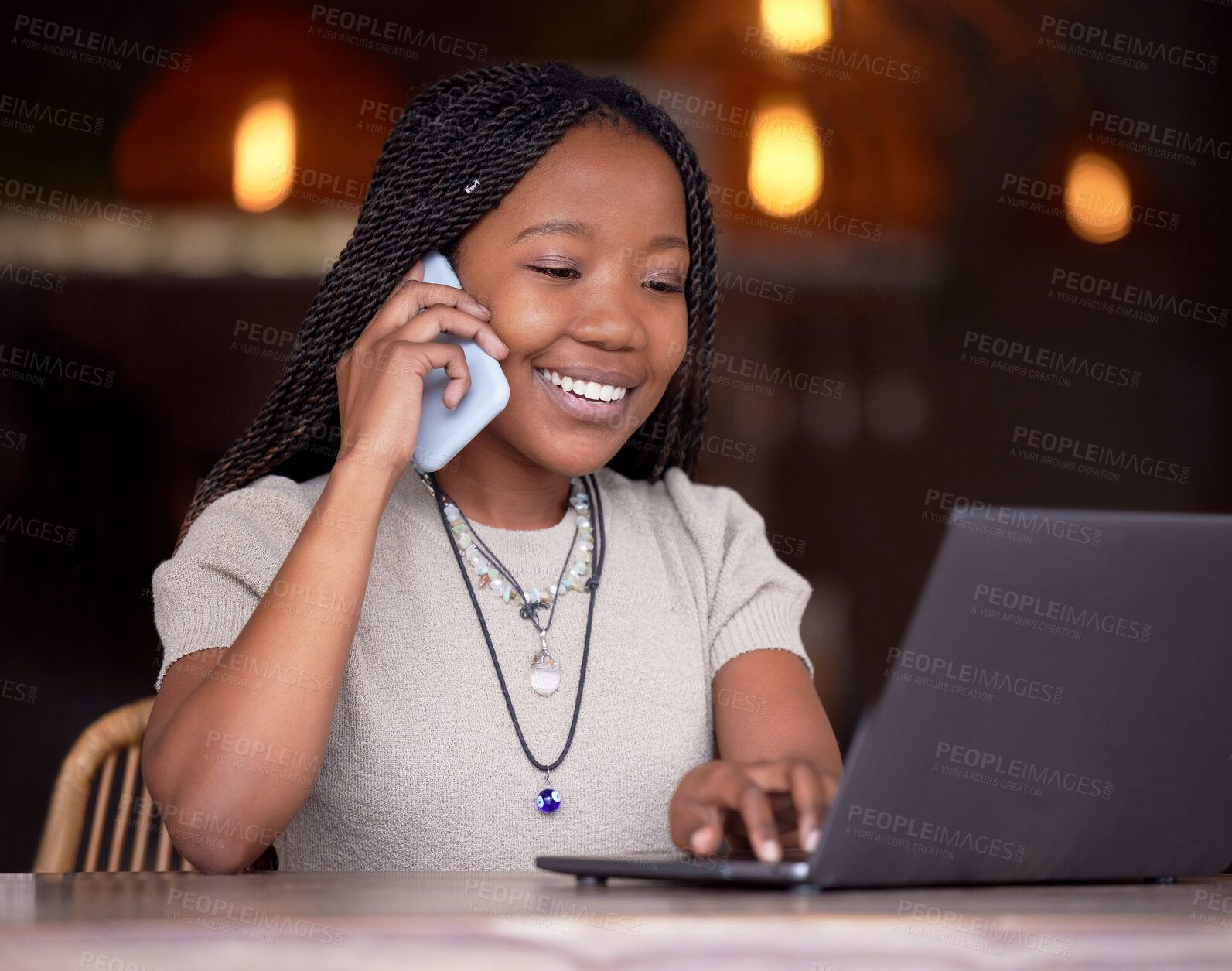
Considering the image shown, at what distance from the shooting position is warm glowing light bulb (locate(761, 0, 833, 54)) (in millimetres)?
3852

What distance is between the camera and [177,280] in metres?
3.67

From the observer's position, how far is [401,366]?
4.03 feet

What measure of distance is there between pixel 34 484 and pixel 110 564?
0.30m

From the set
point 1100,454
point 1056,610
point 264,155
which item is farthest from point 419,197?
point 1100,454

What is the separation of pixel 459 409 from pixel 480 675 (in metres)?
0.29

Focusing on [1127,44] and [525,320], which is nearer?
[525,320]

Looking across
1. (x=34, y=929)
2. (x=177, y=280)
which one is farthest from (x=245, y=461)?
(x=177, y=280)

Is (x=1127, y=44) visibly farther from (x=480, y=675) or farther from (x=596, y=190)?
(x=480, y=675)

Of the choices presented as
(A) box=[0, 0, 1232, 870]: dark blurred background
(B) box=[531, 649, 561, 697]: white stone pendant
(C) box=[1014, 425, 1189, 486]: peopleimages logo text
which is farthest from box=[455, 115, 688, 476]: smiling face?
(C) box=[1014, 425, 1189, 486]: peopleimages logo text

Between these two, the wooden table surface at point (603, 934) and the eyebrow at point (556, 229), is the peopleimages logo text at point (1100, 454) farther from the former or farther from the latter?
the wooden table surface at point (603, 934)

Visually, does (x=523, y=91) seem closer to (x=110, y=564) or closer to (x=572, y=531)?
(x=572, y=531)

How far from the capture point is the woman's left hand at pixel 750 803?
2.80ft

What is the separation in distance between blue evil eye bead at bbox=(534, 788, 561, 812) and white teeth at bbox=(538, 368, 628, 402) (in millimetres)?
455

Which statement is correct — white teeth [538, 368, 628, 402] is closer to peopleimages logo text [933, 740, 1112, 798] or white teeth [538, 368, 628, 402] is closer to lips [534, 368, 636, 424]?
lips [534, 368, 636, 424]
